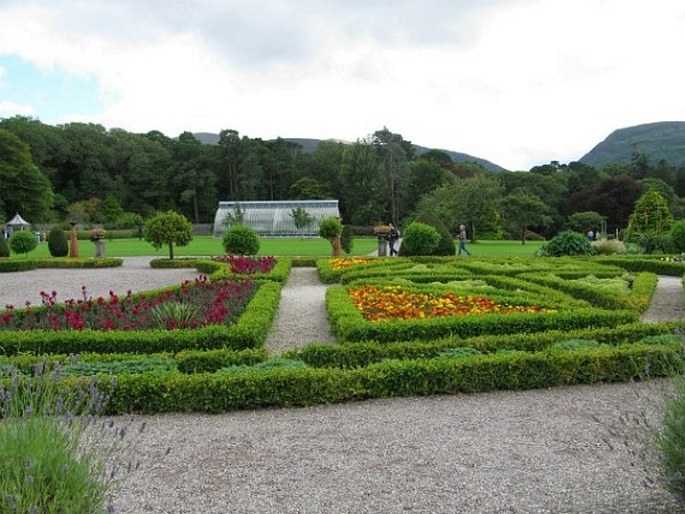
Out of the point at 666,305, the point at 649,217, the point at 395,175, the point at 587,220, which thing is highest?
the point at 395,175

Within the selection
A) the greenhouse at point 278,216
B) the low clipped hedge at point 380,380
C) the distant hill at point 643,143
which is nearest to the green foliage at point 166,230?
the low clipped hedge at point 380,380

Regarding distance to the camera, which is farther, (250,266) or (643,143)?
(643,143)

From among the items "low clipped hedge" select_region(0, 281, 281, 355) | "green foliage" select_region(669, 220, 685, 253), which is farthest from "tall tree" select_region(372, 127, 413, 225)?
"low clipped hedge" select_region(0, 281, 281, 355)

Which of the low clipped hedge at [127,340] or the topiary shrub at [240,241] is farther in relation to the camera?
the topiary shrub at [240,241]

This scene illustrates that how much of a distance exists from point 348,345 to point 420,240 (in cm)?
1357

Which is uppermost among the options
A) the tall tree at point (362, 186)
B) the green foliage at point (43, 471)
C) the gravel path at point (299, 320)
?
the tall tree at point (362, 186)

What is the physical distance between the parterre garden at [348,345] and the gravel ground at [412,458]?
0.19 meters

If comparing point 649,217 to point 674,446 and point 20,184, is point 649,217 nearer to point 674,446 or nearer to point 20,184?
point 674,446

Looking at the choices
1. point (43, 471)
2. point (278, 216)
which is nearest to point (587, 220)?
point (278, 216)

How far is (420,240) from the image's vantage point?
19875mm

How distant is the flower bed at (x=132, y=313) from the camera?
823 cm

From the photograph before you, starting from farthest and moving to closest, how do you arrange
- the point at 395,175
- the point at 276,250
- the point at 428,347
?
1. the point at 395,175
2. the point at 276,250
3. the point at 428,347

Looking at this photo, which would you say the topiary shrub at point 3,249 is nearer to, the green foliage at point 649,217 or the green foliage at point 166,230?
the green foliage at point 166,230

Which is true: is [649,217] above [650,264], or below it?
above
